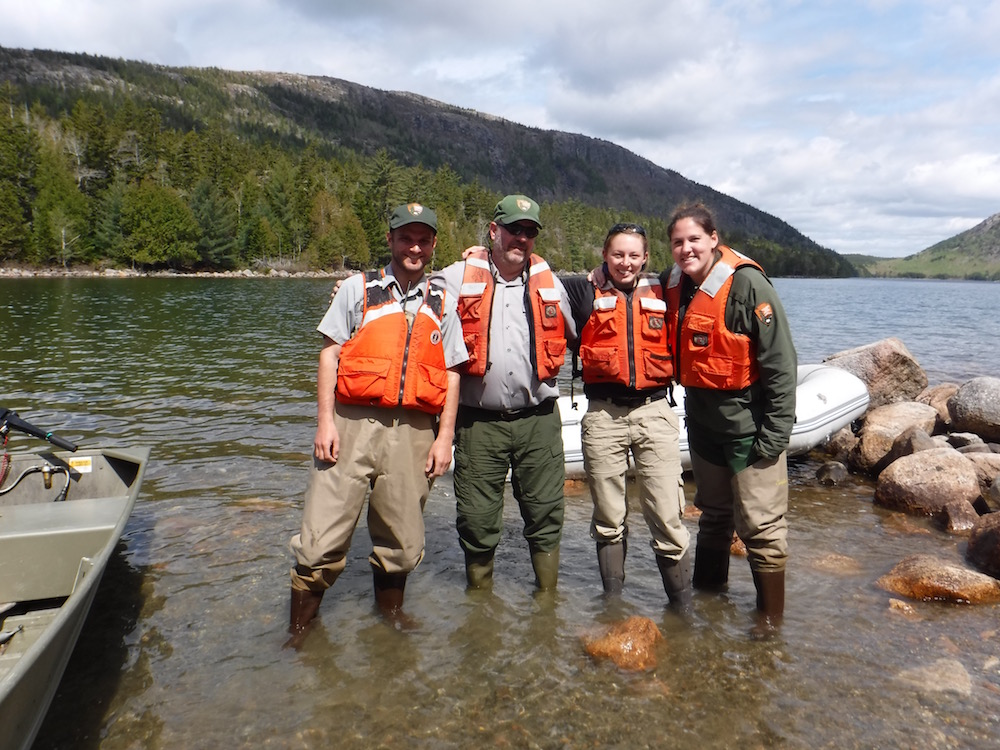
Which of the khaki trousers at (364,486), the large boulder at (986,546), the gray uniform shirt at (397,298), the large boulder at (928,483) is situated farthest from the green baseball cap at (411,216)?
the large boulder at (928,483)

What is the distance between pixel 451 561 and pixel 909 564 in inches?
161

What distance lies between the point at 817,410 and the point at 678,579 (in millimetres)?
5428

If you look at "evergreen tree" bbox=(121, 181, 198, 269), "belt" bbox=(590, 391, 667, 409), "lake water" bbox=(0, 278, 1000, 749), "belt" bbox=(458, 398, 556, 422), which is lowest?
"lake water" bbox=(0, 278, 1000, 749)

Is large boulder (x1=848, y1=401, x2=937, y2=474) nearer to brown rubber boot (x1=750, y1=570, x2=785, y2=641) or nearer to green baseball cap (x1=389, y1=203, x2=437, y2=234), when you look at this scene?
brown rubber boot (x1=750, y1=570, x2=785, y2=641)

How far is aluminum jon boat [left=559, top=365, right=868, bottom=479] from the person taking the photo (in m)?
8.53

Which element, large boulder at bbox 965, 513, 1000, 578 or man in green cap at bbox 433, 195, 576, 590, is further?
large boulder at bbox 965, 513, 1000, 578

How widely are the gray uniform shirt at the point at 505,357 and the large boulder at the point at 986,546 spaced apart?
4.60 m

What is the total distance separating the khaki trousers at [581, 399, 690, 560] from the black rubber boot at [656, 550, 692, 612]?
9 cm

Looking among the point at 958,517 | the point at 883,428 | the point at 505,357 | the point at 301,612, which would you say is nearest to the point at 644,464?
the point at 505,357

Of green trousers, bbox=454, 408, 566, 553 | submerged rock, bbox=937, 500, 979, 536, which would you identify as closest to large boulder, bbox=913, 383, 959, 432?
submerged rock, bbox=937, 500, 979, 536

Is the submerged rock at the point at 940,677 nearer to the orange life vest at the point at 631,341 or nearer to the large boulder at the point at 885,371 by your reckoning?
the orange life vest at the point at 631,341

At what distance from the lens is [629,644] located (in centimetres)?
Answer: 440

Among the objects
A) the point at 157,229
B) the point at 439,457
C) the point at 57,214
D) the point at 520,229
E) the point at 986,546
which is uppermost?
Result: the point at 57,214

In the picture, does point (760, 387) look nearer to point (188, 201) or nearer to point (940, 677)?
point (940, 677)
